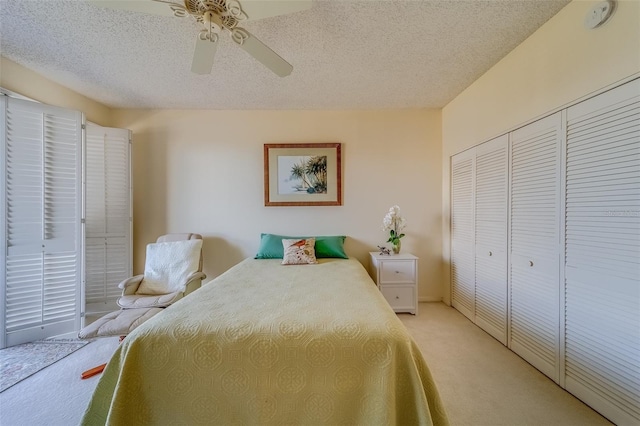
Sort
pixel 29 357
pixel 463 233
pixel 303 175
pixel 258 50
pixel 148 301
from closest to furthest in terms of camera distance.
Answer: pixel 258 50 < pixel 29 357 < pixel 148 301 < pixel 463 233 < pixel 303 175

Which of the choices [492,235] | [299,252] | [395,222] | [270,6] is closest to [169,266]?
[299,252]

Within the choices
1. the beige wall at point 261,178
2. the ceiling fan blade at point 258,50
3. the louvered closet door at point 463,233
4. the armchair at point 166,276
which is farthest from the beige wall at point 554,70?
the armchair at point 166,276

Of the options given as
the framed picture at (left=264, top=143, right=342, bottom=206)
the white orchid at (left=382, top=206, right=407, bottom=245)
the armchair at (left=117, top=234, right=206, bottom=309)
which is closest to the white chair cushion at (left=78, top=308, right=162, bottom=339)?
the armchair at (left=117, top=234, right=206, bottom=309)

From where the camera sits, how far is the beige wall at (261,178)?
9.92 ft

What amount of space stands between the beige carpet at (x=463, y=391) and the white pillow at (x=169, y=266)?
611mm

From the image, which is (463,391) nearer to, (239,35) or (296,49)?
A: (239,35)

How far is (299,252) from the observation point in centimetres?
258

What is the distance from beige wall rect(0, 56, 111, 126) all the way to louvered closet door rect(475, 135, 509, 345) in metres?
4.60

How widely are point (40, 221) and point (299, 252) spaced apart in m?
2.53

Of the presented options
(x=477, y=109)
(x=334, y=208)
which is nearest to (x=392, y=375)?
(x=334, y=208)

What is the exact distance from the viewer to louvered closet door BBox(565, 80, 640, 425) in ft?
4.05

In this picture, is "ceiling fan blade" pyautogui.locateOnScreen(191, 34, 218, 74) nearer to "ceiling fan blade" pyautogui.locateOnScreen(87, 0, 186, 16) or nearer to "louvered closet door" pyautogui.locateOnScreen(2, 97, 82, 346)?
"ceiling fan blade" pyautogui.locateOnScreen(87, 0, 186, 16)

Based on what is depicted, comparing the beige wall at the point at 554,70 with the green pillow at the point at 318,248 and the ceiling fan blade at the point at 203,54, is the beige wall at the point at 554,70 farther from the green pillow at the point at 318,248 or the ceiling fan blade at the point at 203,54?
the ceiling fan blade at the point at 203,54

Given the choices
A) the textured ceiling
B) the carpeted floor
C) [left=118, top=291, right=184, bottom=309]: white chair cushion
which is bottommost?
the carpeted floor
